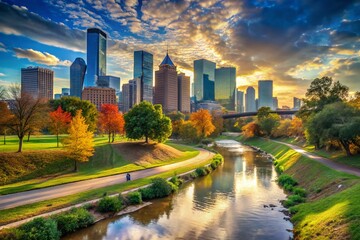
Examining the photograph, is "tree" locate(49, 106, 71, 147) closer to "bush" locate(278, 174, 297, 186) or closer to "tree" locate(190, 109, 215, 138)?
"bush" locate(278, 174, 297, 186)

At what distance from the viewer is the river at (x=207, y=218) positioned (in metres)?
22.4

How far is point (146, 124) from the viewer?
193 feet

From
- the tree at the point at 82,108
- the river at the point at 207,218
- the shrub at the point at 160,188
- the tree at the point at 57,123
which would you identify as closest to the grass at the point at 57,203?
the shrub at the point at 160,188

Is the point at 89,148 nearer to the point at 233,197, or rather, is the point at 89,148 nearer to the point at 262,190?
the point at 233,197

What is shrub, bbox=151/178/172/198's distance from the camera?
32781 millimetres

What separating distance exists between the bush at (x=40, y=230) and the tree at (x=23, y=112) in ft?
83.6

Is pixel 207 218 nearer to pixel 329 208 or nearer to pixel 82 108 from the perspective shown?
pixel 329 208

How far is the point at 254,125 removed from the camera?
117m

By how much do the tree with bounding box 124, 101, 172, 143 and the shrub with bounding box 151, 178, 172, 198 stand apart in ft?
83.4

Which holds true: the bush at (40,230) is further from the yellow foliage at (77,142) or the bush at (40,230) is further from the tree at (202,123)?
the tree at (202,123)

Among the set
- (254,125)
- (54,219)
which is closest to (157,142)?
(54,219)

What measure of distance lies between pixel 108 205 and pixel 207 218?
1062 cm

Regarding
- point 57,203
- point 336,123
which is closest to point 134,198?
point 57,203

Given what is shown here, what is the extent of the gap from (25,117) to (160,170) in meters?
24.5
